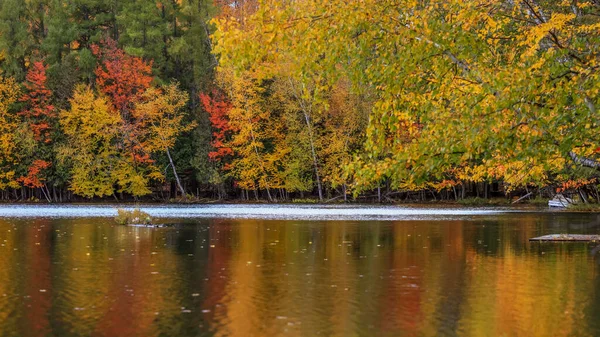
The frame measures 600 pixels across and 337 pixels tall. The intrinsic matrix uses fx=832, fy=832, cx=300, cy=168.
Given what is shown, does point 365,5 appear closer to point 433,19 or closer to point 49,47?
point 433,19

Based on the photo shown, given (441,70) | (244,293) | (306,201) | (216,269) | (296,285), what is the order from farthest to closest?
(306,201) < (216,269) < (296,285) < (244,293) < (441,70)

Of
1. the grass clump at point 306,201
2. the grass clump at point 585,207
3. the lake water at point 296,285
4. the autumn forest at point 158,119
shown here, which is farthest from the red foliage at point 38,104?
the grass clump at point 585,207

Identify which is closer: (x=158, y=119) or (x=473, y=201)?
(x=473, y=201)

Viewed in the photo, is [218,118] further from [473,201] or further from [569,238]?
[569,238]

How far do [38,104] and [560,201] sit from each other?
43.4 m

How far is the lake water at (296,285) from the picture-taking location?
1291 cm

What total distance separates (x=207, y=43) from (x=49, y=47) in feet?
45.7

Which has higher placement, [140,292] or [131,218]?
[131,218]

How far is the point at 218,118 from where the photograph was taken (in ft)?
230

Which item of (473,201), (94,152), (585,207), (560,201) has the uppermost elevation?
(94,152)

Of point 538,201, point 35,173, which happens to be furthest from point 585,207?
point 35,173

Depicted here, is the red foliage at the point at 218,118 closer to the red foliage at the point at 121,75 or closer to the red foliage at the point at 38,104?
the red foliage at the point at 121,75

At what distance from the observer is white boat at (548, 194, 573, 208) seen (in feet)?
174

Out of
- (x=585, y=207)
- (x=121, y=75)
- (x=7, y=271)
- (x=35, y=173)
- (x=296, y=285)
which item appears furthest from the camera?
(x=35, y=173)
